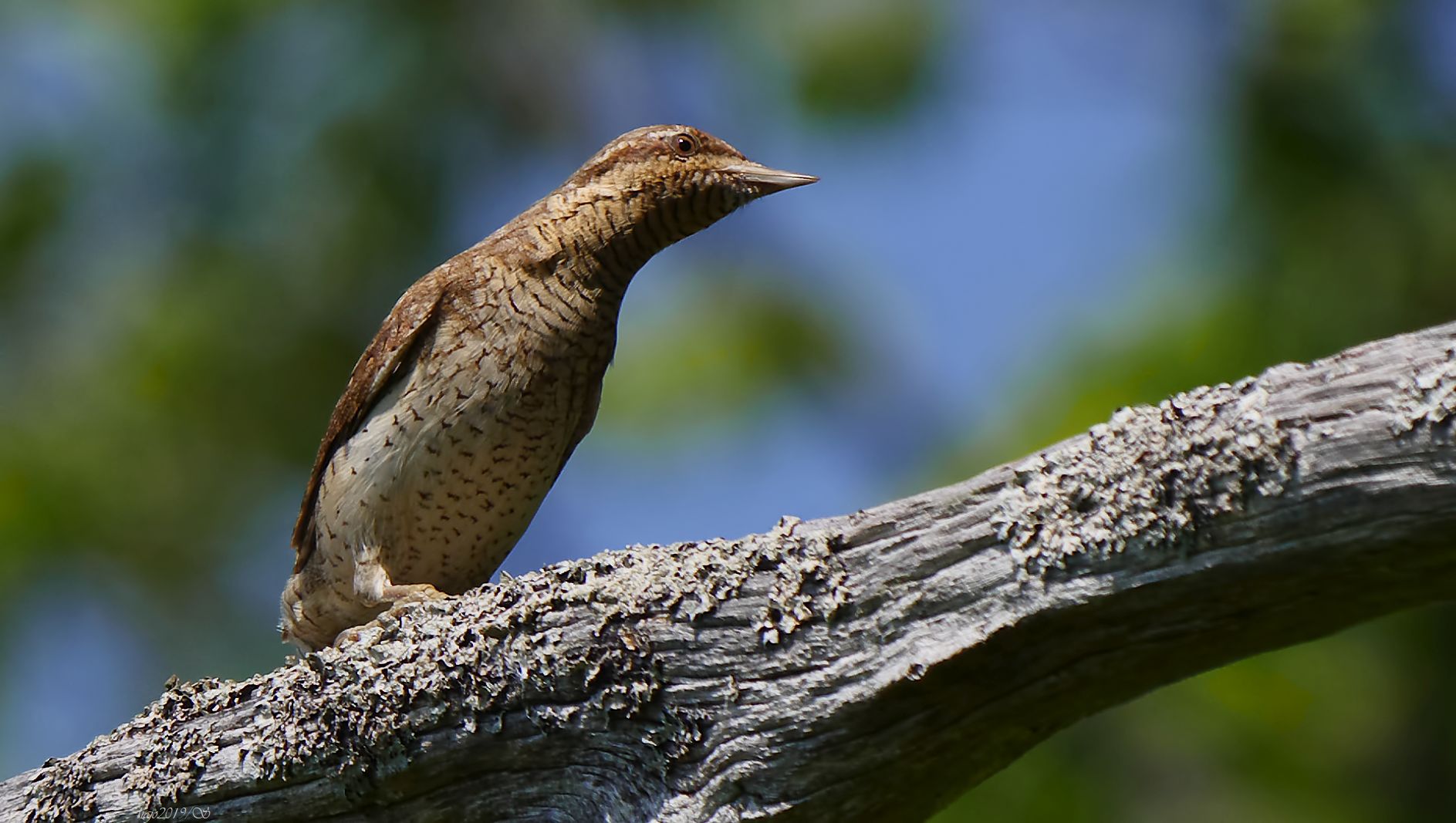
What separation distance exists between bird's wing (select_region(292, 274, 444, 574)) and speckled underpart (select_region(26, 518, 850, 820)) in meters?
0.89

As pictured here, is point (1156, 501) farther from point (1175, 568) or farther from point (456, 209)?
point (456, 209)

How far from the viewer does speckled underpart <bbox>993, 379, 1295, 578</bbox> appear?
1.73m

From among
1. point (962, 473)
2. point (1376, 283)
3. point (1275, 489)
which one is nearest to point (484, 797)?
point (1275, 489)

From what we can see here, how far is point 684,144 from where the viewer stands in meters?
3.64

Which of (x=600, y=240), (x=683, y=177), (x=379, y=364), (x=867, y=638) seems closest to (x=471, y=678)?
(x=867, y=638)

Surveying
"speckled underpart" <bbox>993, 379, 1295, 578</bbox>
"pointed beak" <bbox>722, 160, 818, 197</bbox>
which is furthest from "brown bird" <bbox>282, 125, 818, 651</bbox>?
"speckled underpart" <bbox>993, 379, 1295, 578</bbox>

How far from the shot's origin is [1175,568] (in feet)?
5.78

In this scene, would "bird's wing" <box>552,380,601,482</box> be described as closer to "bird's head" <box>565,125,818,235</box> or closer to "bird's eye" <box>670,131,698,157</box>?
"bird's head" <box>565,125,818,235</box>

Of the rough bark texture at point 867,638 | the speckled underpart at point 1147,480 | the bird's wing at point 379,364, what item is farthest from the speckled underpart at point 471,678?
the bird's wing at point 379,364

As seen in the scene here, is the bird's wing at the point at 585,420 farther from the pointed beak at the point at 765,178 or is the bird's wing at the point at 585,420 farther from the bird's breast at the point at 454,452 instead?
the pointed beak at the point at 765,178

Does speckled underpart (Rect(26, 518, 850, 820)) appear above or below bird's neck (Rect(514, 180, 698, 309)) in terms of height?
below

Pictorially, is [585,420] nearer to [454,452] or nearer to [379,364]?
[454,452]

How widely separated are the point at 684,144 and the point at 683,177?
0.11 metres

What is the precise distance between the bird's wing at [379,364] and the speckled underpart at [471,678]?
892 mm
